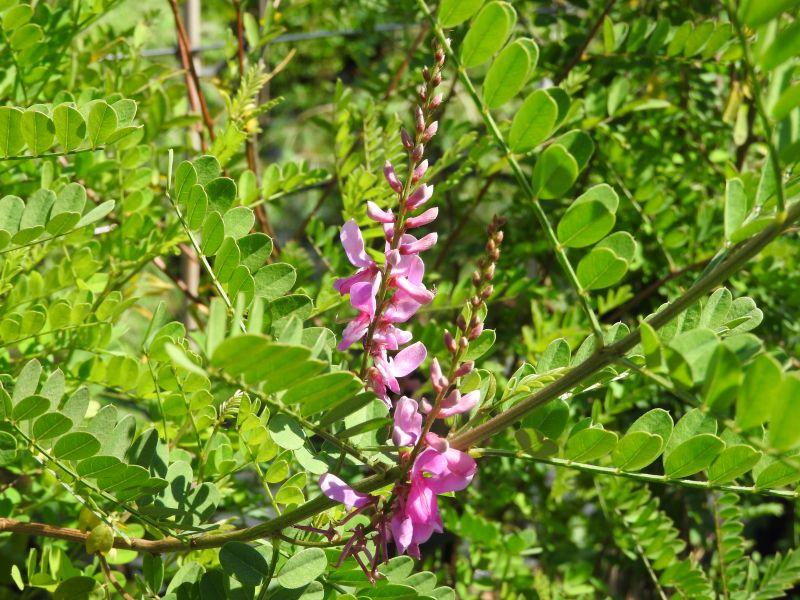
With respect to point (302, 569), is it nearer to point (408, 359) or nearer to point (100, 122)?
point (408, 359)

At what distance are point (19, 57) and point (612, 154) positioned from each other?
0.96m

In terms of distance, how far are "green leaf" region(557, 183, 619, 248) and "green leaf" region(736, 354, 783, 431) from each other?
0.48ft

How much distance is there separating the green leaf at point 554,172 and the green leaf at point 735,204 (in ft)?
0.34

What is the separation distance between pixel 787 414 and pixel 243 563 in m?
0.40

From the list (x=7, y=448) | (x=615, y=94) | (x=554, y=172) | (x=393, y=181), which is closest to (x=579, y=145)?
(x=554, y=172)

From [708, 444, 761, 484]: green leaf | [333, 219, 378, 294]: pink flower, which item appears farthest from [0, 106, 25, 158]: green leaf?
[708, 444, 761, 484]: green leaf

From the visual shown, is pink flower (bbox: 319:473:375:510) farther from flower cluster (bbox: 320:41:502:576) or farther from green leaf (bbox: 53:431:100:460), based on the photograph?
green leaf (bbox: 53:431:100:460)

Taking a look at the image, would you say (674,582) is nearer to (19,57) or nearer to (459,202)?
(459,202)

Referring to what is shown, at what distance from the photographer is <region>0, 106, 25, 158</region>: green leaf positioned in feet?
2.23

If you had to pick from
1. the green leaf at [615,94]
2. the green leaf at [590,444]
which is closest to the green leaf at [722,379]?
the green leaf at [590,444]

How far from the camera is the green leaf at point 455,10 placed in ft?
1.88

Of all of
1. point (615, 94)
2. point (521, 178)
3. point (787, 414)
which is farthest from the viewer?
point (615, 94)

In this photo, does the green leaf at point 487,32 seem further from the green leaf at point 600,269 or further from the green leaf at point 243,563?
the green leaf at point 243,563

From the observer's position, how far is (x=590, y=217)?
0.56 m
